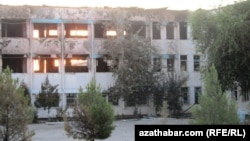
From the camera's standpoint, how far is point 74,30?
131ft

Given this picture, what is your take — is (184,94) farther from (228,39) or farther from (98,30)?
(228,39)

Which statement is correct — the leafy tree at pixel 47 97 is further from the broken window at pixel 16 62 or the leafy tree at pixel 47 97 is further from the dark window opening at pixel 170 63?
the dark window opening at pixel 170 63

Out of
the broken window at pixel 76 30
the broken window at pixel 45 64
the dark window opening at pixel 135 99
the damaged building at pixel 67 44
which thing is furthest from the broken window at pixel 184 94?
the broken window at pixel 45 64

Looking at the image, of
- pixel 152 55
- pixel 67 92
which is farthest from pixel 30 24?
pixel 152 55

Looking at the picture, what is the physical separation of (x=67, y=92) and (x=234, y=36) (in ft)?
51.2

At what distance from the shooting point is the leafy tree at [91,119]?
16281 mm

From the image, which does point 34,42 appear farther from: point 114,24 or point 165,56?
point 165,56

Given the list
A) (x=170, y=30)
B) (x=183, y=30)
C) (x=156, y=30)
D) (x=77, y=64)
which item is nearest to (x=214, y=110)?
(x=77, y=64)

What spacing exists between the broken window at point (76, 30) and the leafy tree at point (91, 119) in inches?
929

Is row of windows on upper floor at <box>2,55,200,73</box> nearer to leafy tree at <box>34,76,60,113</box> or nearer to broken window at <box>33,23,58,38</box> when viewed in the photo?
broken window at <box>33,23,58,38</box>

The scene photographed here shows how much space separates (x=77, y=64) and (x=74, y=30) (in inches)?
111

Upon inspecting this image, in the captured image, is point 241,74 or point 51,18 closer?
point 241,74

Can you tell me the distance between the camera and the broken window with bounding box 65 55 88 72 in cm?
3984

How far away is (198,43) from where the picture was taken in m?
33.1
